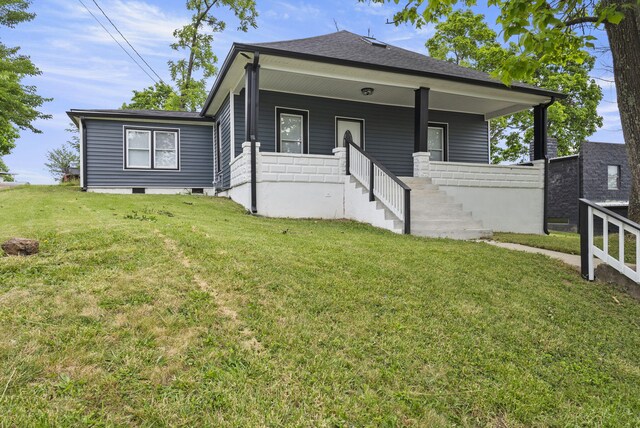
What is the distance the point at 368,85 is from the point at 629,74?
18.1 ft

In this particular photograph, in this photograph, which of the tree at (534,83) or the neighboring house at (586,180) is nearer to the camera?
the neighboring house at (586,180)

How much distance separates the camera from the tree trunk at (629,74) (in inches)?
223

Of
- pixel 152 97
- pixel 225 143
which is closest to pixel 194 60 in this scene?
pixel 152 97

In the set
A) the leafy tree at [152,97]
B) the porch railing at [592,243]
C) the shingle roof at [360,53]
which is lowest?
the porch railing at [592,243]

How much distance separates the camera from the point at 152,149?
13133mm

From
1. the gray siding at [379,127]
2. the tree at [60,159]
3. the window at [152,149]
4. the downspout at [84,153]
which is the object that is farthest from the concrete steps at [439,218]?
the tree at [60,159]

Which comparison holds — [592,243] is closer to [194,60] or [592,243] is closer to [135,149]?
[135,149]

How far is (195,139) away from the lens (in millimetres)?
13562

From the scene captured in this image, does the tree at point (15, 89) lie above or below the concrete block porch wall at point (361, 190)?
above

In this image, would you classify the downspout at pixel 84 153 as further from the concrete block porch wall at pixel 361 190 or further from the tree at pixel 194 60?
the tree at pixel 194 60

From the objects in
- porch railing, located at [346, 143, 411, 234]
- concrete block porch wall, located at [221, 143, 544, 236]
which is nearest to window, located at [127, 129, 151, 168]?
concrete block porch wall, located at [221, 143, 544, 236]

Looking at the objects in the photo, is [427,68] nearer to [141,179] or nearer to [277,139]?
[277,139]

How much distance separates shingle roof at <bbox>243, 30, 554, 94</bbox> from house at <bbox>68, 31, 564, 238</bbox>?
0.06 m

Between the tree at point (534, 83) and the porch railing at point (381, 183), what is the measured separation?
15823mm
